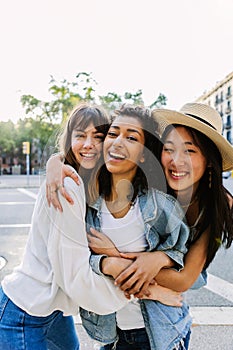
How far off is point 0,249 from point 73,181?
14.8 ft

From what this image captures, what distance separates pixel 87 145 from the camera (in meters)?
1.20

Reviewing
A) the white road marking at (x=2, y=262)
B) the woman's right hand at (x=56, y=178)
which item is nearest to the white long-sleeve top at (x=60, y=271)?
the woman's right hand at (x=56, y=178)

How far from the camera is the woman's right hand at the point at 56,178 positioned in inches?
44.8

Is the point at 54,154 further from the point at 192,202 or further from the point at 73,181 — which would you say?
the point at 192,202

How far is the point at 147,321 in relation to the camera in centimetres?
125

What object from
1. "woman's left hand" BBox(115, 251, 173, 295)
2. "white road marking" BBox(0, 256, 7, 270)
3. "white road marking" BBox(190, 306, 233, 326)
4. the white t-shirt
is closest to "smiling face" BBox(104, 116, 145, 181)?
the white t-shirt

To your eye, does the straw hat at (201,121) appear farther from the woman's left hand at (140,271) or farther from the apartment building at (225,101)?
the apartment building at (225,101)

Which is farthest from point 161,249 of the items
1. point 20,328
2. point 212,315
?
Answer: point 212,315

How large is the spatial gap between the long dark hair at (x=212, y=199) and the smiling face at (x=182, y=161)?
18 millimetres

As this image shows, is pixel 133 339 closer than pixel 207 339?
Yes

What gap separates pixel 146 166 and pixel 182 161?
0.42ft

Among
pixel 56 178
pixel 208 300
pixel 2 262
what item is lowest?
pixel 2 262

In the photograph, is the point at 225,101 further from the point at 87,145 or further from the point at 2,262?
the point at 87,145

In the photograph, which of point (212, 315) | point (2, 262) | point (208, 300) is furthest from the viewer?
point (2, 262)
